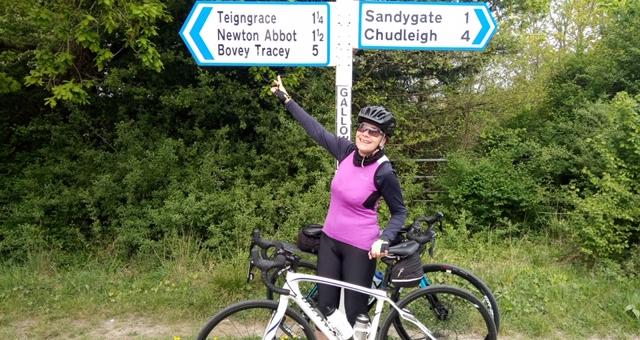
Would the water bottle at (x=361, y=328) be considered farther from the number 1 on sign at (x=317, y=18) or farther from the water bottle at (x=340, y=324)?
the number 1 on sign at (x=317, y=18)

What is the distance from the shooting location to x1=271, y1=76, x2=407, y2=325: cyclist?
2719mm

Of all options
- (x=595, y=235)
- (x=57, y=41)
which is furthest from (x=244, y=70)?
(x=595, y=235)

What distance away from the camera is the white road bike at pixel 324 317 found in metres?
2.65

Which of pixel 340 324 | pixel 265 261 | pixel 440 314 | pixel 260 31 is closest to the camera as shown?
pixel 265 261

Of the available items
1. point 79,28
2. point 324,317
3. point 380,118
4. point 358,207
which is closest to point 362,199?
point 358,207

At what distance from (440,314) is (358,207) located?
98 centimetres

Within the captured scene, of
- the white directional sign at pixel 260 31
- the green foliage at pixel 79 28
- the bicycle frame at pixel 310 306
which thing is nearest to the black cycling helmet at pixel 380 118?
the white directional sign at pixel 260 31

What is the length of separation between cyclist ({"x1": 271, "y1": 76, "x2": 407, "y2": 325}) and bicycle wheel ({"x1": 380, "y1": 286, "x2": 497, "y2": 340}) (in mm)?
293

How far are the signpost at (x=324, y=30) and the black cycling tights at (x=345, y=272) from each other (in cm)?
82

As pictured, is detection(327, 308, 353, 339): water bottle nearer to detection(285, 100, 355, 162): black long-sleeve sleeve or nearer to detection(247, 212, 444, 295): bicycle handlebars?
detection(247, 212, 444, 295): bicycle handlebars

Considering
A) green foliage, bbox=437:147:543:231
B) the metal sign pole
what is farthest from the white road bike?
green foliage, bbox=437:147:543:231

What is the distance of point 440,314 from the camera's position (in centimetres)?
314

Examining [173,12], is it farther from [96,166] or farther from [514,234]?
[514,234]

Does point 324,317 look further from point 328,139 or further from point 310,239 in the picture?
point 328,139
